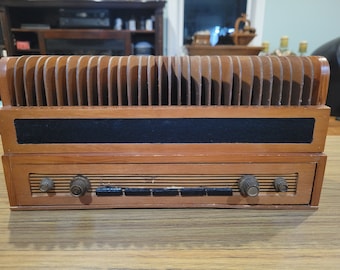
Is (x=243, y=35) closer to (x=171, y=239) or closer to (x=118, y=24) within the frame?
(x=118, y=24)

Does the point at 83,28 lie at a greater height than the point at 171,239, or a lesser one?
greater

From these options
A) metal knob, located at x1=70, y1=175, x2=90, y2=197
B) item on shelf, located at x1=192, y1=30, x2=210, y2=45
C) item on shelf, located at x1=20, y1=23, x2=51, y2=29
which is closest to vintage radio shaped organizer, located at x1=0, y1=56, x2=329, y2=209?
metal knob, located at x1=70, y1=175, x2=90, y2=197

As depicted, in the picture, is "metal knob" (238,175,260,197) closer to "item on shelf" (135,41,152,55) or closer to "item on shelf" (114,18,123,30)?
"item on shelf" (135,41,152,55)

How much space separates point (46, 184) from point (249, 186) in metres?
0.43

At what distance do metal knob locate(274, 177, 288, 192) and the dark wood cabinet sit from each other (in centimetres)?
262

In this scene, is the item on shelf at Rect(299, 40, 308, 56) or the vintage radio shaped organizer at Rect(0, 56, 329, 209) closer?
the vintage radio shaped organizer at Rect(0, 56, 329, 209)

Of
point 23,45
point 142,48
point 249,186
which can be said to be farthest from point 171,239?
point 23,45

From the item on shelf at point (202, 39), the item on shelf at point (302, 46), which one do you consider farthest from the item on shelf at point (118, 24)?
the item on shelf at point (302, 46)

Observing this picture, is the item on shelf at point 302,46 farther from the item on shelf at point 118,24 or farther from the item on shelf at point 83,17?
the item on shelf at point 83,17

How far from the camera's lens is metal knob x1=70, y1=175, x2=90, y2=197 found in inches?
24.2

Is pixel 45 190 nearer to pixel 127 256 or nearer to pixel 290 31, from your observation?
pixel 127 256

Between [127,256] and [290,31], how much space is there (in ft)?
11.4

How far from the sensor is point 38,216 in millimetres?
635

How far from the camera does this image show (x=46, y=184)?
631 mm
